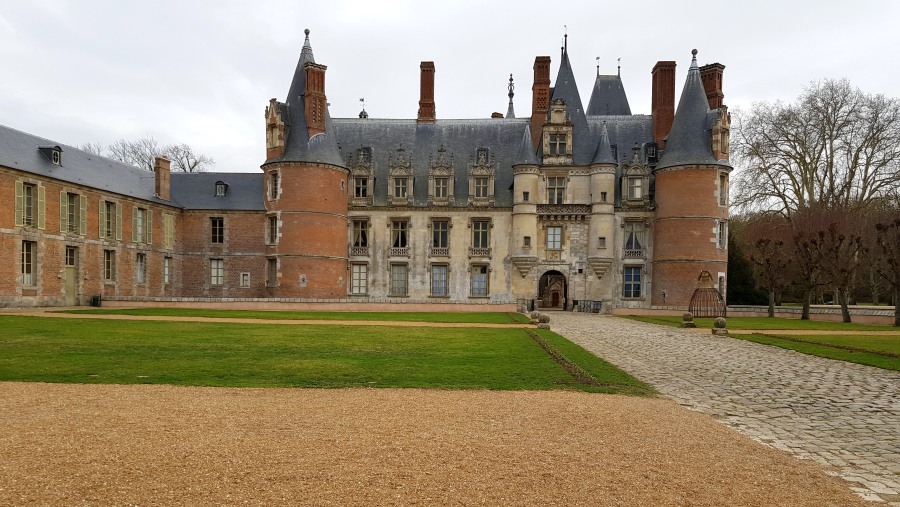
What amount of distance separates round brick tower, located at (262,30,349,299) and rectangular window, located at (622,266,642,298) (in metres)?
17.0

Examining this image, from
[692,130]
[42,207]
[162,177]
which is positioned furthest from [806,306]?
[42,207]

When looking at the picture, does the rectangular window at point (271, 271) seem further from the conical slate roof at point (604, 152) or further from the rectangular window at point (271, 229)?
the conical slate roof at point (604, 152)

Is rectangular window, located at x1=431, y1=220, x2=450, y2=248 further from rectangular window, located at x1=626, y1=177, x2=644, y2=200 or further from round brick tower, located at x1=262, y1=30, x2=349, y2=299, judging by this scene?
rectangular window, located at x1=626, y1=177, x2=644, y2=200

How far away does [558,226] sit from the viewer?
116ft

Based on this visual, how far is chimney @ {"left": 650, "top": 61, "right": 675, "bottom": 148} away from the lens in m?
35.7

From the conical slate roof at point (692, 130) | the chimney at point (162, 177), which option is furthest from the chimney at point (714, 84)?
the chimney at point (162, 177)

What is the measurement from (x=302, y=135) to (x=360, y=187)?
4955 mm

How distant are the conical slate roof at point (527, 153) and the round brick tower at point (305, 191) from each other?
10565 millimetres

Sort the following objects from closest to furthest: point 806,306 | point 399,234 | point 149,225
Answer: point 806,306 → point 149,225 → point 399,234

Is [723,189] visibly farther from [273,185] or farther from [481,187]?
[273,185]

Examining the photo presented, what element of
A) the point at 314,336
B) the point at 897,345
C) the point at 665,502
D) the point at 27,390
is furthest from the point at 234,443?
the point at 897,345

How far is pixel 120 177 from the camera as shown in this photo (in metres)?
33.6

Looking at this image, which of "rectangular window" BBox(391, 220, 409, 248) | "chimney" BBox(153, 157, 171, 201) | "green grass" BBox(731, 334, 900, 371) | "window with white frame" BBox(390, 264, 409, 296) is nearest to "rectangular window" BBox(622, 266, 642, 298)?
"window with white frame" BBox(390, 264, 409, 296)

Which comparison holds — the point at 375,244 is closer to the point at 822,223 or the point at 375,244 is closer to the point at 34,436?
the point at 822,223
